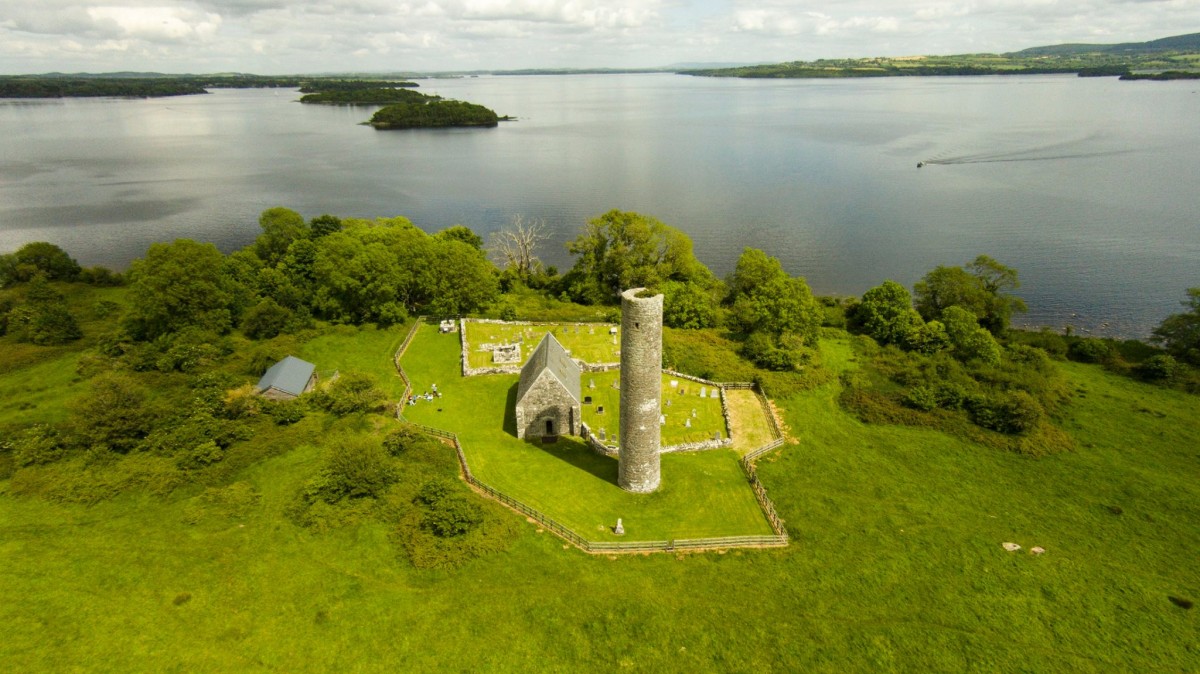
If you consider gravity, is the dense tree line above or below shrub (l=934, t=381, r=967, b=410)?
above

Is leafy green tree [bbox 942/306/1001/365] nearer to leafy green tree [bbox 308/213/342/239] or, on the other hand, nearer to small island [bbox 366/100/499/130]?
leafy green tree [bbox 308/213/342/239]

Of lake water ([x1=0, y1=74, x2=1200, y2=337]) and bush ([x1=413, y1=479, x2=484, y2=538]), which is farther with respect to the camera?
lake water ([x1=0, y1=74, x2=1200, y2=337])

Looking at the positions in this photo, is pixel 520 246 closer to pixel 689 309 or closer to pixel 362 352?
pixel 689 309

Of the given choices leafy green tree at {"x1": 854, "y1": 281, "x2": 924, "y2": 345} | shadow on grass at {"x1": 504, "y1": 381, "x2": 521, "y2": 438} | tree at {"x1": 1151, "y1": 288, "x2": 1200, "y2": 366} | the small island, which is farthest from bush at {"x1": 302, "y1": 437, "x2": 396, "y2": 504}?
the small island

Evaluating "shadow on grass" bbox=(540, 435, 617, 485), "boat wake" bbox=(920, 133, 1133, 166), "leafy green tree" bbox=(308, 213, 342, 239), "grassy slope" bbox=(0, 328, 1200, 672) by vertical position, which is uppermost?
"boat wake" bbox=(920, 133, 1133, 166)

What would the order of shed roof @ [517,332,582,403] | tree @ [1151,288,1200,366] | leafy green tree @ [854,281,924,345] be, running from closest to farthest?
shed roof @ [517,332,582,403] < tree @ [1151,288,1200,366] < leafy green tree @ [854,281,924,345]

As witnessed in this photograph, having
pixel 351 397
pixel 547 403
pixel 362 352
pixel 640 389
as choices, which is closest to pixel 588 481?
pixel 547 403
